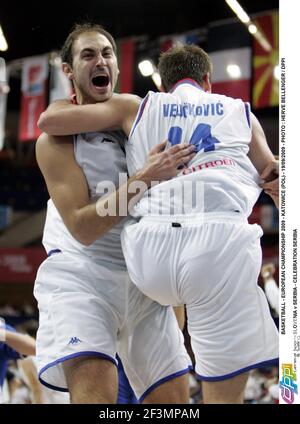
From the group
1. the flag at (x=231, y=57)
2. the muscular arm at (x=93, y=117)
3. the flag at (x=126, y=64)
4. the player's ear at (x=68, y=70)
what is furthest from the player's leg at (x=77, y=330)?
the flag at (x=126, y=64)

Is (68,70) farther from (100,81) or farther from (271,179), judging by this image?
(271,179)

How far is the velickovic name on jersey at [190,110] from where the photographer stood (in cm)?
209

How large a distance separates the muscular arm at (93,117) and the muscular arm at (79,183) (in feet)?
0.20

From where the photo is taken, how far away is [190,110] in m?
2.10

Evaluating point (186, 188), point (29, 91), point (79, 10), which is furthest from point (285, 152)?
point (29, 91)

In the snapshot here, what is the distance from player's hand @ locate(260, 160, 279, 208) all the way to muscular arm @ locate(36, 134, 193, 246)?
0.93 feet

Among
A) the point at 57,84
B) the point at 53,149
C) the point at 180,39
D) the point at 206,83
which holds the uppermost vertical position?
the point at 180,39

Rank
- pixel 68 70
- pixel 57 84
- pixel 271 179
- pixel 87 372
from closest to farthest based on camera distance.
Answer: pixel 87 372 < pixel 271 179 < pixel 68 70 < pixel 57 84

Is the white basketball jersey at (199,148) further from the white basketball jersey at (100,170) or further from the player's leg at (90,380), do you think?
the player's leg at (90,380)

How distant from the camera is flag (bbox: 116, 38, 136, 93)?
10.1ft

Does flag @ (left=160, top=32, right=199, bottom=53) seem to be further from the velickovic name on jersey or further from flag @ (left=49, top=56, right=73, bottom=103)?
the velickovic name on jersey

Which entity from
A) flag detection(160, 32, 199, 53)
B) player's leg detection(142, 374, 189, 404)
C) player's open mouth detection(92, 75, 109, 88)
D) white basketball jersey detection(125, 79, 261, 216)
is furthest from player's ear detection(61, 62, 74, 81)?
player's leg detection(142, 374, 189, 404)

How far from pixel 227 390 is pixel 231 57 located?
1.76 meters

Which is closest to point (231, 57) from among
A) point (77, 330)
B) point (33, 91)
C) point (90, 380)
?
point (33, 91)
